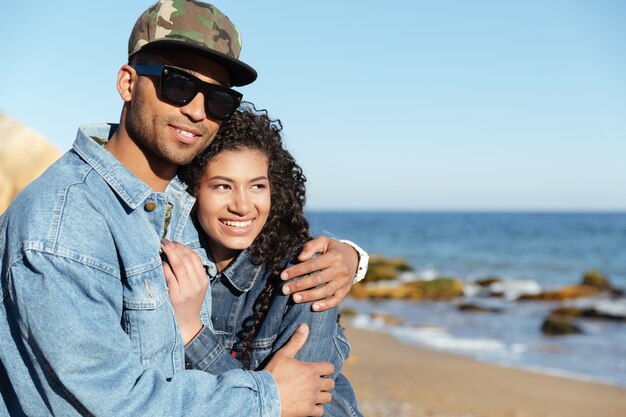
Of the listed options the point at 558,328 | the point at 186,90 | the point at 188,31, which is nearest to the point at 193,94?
the point at 186,90

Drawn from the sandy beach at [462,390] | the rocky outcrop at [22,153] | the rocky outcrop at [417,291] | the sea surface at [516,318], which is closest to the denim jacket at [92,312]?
the sea surface at [516,318]

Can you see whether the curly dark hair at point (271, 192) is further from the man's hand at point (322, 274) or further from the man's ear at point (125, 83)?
the man's ear at point (125, 83)

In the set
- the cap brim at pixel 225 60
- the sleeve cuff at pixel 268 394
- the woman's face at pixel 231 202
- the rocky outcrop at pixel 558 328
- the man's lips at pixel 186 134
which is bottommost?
the rocky outcrop at pixel 558 328

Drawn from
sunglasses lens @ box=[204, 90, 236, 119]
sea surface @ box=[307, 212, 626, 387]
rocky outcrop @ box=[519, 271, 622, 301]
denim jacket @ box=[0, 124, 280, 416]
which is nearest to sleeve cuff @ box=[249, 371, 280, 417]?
denim jacket @ box=[0, 124, 280, 416]

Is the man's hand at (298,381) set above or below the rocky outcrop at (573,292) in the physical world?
above

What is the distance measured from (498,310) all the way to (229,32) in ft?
54.4

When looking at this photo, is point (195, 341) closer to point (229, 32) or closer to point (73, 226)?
point (73, 226)

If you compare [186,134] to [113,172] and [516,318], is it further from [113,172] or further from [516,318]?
[516,318]

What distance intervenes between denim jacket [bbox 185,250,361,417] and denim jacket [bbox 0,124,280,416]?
0.30 metres

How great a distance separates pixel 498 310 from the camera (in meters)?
18.3

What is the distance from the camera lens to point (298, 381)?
290 centimetres

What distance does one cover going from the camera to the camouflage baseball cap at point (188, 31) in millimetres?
2791

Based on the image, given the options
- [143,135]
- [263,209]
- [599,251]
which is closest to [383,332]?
[263,209]

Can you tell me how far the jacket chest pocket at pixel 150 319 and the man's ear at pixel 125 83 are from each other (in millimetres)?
778
